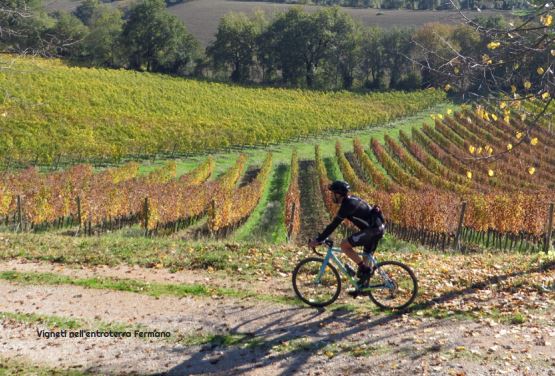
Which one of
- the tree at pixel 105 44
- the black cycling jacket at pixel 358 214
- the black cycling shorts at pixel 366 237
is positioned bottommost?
the black cycling shorts at pixel 366 237

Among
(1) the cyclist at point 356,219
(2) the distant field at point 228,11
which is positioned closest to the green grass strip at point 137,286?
(1) the cyclist at point 356,219

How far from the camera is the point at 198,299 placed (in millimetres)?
9500

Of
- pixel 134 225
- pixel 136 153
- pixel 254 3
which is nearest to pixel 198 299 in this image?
pixel 134 225

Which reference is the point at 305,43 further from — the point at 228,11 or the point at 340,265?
the point at 340,265

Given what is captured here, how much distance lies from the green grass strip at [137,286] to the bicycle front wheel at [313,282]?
241 millimetres

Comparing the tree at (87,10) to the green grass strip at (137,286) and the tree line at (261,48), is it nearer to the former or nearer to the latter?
the tree line at (261,48)

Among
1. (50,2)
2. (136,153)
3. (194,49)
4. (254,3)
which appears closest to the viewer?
(136,153)

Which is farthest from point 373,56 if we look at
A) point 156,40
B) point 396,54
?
point 156,40

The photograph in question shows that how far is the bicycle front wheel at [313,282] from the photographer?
29.6 ft

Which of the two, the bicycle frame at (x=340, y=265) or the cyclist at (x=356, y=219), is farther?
the bicycle frame at (x=340, y=265)

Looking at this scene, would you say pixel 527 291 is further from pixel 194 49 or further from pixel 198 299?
pixel 194 49

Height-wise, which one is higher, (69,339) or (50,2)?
(50,2)

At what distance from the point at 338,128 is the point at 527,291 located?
49.9 meters

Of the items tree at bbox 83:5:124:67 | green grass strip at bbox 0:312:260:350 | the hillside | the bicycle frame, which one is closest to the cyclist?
the bicycle frame
